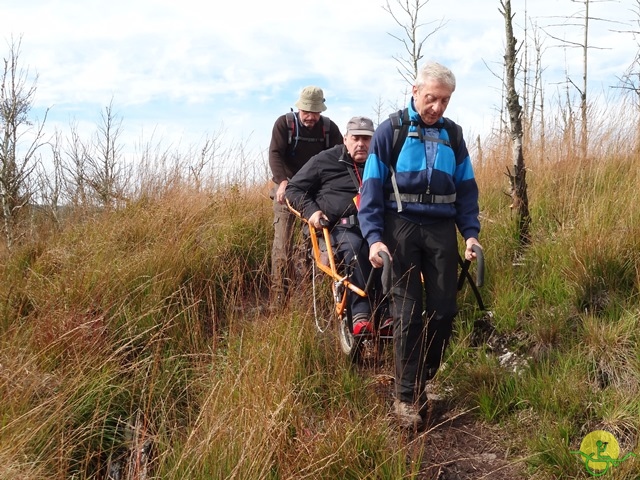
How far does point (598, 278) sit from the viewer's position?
4254 mm

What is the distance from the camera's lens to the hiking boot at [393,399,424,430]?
351cm

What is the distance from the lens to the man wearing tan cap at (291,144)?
5488mm

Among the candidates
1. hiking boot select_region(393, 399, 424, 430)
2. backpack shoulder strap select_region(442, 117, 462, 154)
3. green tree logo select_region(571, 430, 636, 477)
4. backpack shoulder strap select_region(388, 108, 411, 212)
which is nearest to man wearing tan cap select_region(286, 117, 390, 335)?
hiking boot select_region(393, 399, 424, 430)

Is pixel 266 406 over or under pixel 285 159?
under

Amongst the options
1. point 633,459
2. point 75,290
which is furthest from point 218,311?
point 633,459

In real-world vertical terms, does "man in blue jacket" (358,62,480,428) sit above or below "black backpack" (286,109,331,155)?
below

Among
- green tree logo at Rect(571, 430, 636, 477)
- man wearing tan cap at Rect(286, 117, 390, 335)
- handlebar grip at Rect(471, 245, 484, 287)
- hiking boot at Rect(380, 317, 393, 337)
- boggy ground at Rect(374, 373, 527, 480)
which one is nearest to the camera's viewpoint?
green tree logo at Rect(571, 430, 636, 477)

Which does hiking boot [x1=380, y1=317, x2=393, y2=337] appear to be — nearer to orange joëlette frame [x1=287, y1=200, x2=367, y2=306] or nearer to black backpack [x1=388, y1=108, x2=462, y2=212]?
orange joëlette frame [x1=287, y1=200, x2=367, y2=306]

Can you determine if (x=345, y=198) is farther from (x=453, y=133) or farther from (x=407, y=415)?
(x=407, y=415)

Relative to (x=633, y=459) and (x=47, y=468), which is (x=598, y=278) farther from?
(x=47, y=468)

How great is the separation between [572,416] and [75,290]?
3502mm

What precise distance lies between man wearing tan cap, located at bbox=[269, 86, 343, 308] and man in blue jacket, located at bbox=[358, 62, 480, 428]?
6.43 feet

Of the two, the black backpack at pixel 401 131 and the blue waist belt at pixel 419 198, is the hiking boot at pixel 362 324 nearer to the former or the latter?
the blue waist belt at pixel 419 198

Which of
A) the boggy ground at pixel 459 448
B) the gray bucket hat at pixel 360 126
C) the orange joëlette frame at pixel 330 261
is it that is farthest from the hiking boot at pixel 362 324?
the gray bucket hat at pixel 360 126
